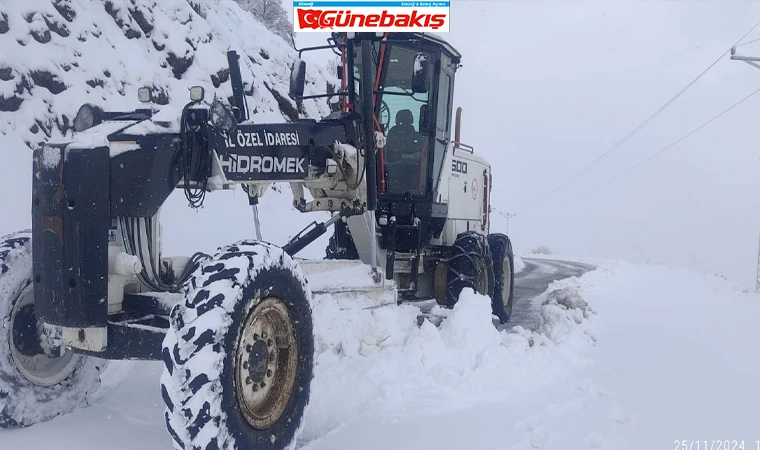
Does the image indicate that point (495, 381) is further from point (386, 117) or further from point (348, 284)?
point (386, 117)

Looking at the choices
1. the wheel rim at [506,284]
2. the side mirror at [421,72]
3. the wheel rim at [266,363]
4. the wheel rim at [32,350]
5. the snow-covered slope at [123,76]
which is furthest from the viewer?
the snow-covered slope at [123,76]

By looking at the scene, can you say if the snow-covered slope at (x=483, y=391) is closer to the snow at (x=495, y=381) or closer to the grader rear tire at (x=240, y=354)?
the snow at (x=495, y=381)

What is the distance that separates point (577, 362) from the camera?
5.17 meters

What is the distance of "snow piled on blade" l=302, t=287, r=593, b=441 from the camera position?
3969mm

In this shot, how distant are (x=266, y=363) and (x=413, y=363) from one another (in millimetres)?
1645

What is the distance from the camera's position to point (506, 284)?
8477 mm

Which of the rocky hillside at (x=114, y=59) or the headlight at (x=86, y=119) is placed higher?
the rocky hillside at (x=114, y=59)

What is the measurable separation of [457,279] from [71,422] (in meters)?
4.49

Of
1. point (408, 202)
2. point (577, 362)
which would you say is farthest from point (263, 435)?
point (408, 202)

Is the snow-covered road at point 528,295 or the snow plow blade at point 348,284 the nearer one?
the snow plow blade at point 348,284

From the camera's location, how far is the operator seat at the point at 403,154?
276 inches

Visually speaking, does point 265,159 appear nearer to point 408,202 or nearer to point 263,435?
point 263,435

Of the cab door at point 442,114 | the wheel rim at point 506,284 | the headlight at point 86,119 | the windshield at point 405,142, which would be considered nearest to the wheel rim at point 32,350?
the headlight at point 86,119
